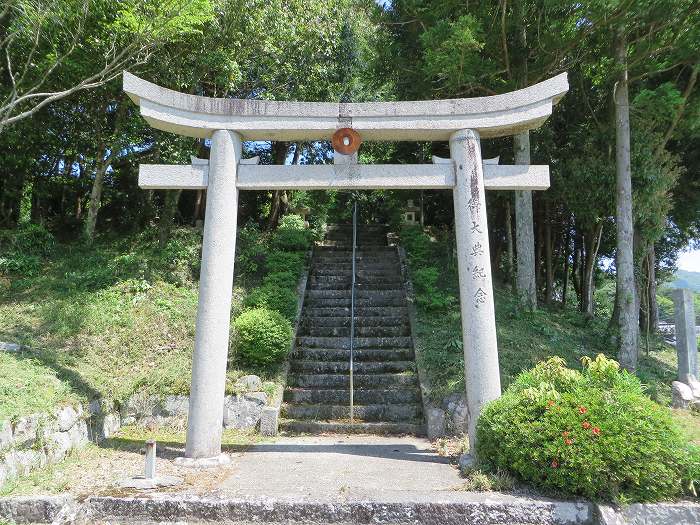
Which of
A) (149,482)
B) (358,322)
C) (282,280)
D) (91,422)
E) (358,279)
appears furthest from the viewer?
(358,279)

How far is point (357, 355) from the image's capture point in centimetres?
888

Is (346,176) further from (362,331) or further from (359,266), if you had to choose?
(359,266)

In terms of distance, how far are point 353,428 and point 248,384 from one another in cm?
174

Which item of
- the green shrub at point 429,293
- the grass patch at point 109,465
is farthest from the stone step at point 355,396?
the green shrub at point 429,293

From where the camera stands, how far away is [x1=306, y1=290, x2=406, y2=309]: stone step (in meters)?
10.6

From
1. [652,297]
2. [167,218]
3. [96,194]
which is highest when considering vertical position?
[96,194]

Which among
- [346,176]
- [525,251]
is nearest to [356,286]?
[525,251]

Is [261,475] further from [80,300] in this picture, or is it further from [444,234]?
[444,234]

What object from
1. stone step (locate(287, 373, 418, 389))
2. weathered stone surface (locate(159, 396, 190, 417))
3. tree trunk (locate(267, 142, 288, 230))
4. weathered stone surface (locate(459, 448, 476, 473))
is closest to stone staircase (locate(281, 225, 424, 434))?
stone step (locate(287, 373, 418, 389))

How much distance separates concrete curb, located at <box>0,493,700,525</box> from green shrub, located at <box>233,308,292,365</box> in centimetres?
376

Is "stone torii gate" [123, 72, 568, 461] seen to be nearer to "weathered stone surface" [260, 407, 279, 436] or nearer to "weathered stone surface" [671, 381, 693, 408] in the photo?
"weathered stone surface" [260, 407, 279, 436]

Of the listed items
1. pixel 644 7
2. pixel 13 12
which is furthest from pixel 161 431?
pixel 644 7

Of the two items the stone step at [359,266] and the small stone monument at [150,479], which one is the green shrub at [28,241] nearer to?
the stone step at [359,266]

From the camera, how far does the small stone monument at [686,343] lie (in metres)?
8.95
